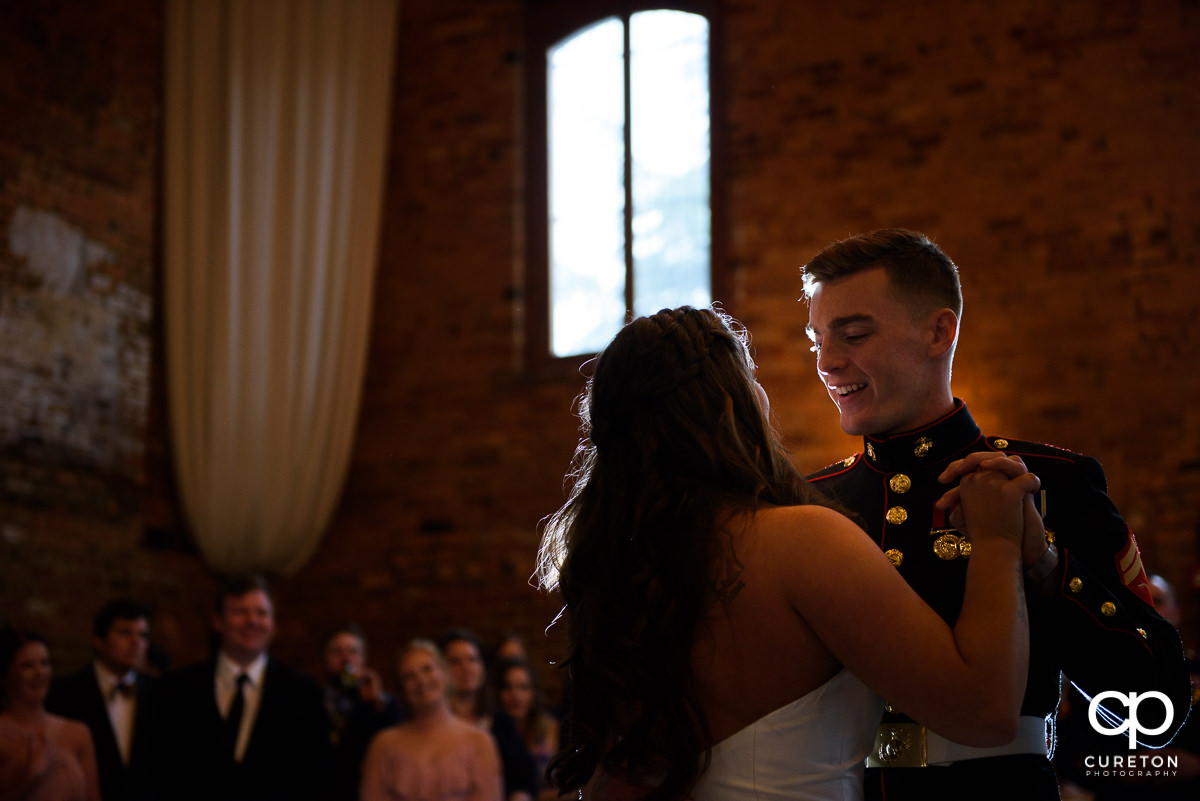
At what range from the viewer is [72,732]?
4.96 m

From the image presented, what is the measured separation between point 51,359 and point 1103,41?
6.27 m

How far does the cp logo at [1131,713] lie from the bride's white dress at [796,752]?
0.41 meters

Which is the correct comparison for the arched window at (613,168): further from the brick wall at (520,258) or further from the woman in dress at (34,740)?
the woman in dress at (34,740)

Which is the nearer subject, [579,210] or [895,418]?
[895,418]

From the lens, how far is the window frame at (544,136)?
7.92m

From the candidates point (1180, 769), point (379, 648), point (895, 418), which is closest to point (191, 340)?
point (379, 648)

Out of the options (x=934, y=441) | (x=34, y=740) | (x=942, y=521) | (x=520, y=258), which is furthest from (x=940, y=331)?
(x=520, y=258)

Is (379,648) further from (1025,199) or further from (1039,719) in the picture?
(1039,719)

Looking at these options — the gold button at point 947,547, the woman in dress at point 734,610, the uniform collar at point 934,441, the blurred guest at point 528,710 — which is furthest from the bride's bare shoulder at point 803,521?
the blurred guest at point 528,710

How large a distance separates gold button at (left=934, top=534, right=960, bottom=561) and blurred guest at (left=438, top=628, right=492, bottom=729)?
4223 mm

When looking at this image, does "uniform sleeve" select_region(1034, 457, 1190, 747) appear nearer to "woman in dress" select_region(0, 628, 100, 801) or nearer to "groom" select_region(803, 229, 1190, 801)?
"groom" select_region(803, 229, 1190, 801)

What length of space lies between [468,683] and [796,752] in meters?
4.45

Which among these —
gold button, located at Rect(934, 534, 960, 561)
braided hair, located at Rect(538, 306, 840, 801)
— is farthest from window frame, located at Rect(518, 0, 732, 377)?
braided hair, located at Rect(538, 306, 840, 801)

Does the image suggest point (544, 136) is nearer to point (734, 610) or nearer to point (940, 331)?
point (940, 331)
